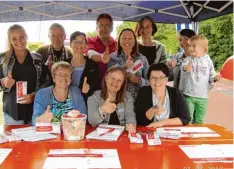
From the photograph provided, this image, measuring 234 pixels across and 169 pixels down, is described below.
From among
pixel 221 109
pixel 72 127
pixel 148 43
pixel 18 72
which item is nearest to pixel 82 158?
pixel 72 127

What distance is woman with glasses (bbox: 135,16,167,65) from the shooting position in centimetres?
360

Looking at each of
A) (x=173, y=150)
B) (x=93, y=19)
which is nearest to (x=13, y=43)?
(x=173, y=150)

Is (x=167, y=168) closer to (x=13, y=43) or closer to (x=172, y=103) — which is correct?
(x=172, y=103)

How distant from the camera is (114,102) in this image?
2635 millimetres

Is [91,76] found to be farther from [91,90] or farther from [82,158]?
[82,158]

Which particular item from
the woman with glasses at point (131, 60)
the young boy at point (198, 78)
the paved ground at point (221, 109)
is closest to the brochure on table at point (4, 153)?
the woman with glasses at point (131, 60)

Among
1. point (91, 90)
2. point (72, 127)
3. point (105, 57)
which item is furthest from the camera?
point (105, 57)

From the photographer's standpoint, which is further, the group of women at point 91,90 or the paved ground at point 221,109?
the paved ground at point 221,109

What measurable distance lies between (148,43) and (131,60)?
1.97 ft

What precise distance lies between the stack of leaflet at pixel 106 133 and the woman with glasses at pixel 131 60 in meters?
0.77

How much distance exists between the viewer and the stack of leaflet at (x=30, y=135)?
215cm

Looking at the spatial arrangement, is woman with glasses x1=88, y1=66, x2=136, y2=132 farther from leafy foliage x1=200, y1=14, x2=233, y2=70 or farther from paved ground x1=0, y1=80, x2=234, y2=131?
leafy foliage x1=200, y1=14, x2=233, y2=70

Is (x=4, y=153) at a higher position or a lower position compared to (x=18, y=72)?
lower

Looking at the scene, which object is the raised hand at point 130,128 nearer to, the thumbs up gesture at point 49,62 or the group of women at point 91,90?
the group of women at point 91,90
